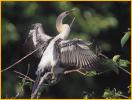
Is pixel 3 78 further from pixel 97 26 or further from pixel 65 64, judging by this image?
pixel 65 64

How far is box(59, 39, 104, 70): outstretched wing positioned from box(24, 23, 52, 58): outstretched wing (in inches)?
9.7

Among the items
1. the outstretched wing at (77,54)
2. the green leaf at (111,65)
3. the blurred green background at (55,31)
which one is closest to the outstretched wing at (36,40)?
the outstretched wing at (77,54)

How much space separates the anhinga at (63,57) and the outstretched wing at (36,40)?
0.17 meters

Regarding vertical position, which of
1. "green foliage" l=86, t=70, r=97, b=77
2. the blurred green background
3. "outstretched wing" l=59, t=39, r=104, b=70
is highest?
"outstretched wing" l=59, t=39, r=104, b=70

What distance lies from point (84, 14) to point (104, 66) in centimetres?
450

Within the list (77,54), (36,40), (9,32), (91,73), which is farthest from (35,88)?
(9,32)

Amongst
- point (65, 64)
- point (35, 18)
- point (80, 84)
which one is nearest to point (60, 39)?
point (65, 64)

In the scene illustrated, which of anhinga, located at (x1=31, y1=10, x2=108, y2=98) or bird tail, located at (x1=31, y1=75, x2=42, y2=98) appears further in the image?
anhinga, located at (x1=31, y1=10, x2=108, y2=98)

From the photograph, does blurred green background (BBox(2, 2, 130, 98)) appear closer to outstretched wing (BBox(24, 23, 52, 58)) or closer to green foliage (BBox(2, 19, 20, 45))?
green foliage (BBox(2, 19, 20, 45))

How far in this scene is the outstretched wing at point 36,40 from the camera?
179 inches

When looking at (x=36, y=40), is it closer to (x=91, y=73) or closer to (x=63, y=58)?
(x=63, y=58)

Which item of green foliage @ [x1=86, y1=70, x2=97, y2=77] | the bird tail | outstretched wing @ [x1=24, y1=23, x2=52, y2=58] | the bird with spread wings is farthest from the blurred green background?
green foliage @ [x1=86, y1=70, x2=97, y2=77]

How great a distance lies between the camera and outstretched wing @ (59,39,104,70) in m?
4.04

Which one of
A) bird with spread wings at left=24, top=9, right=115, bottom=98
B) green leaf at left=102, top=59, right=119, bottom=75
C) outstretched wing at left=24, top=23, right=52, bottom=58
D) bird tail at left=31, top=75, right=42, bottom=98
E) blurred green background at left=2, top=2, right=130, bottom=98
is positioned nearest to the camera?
green leaf at left=102, top=59, right=119, bottom=75
